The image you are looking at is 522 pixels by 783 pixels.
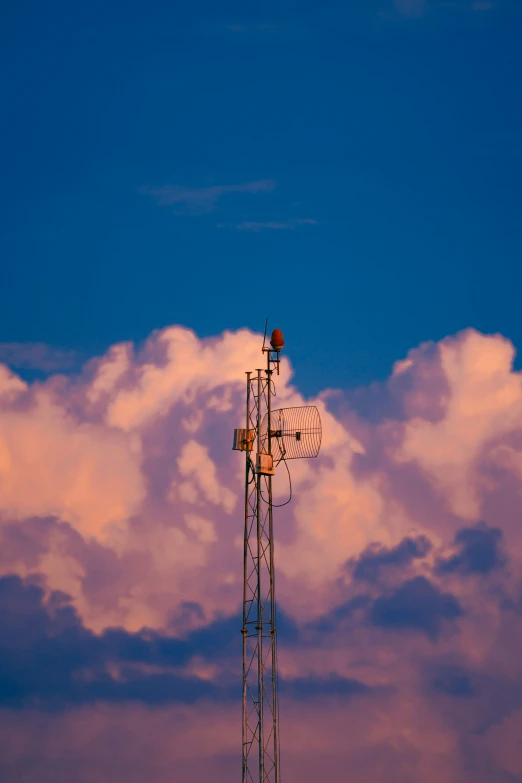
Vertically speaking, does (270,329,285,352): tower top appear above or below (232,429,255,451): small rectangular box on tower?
above

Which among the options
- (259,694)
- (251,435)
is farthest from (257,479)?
(259,694)

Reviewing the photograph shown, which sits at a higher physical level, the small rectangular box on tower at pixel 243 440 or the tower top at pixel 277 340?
the tower top at pixel 277 340

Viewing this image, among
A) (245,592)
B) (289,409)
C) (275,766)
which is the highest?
(289,409)

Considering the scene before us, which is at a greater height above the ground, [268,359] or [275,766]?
[268,359]

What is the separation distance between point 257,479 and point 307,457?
2710 millimetres

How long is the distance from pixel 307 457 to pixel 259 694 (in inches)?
417

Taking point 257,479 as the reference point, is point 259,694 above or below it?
below

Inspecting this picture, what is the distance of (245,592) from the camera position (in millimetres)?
108562

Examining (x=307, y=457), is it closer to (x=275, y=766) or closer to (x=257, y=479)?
(x=257, y=479)

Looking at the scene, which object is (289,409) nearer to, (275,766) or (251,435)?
(251,435)

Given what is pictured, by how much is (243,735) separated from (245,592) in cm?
600

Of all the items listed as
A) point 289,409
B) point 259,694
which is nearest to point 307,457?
point 289,409

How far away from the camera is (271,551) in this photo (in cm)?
10888

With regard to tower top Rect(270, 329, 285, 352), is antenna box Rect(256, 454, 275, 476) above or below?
below
